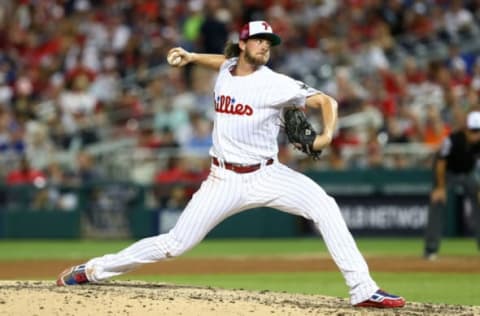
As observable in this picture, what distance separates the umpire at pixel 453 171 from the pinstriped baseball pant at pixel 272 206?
229 inches

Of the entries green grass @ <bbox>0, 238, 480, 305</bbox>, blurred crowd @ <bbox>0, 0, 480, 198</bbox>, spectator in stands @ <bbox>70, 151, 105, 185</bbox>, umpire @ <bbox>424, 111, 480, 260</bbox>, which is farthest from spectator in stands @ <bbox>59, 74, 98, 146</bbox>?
umpire @ <bbox>424, 111, 480, 260</bbox>

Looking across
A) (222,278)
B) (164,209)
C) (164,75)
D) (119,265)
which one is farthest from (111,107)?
(119,265)

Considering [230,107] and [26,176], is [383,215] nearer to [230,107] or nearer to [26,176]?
[26,176]

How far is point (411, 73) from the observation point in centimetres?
1891

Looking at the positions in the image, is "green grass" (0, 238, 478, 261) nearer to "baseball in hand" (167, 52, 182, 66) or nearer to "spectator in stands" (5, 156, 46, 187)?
"spectator in stands" (5, 156, 46, 187)

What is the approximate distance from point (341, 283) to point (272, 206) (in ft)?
10.8

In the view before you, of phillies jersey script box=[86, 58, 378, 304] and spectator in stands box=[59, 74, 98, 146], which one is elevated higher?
spectator in stands box=[59, 74, 98, 146]

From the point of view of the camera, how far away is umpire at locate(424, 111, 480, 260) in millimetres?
13523

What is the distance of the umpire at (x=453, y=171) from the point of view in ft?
44.4

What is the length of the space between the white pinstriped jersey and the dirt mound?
1014mm

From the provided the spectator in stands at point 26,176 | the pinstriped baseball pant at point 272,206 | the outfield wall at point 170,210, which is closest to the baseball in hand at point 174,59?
the pinstriped baseball pant at point 272,206

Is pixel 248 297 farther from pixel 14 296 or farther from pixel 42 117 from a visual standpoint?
pixel 42 117

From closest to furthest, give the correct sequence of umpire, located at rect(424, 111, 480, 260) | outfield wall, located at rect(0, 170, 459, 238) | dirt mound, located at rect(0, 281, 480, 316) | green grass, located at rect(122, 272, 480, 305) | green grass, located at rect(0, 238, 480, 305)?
dirt mound, located at rect(0, 281, 480, 316)
green grass, located at rect(122, 272, 480, 305)
green grass, located at rect(0, 238, 480, 305)
umpire, located at rect(424, 111, 480, 260)
outfield wall, located at rect(0, 170, 459, 238)

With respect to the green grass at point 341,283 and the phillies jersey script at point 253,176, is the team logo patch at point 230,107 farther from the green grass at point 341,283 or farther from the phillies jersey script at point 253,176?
the green grass at point 341,283
